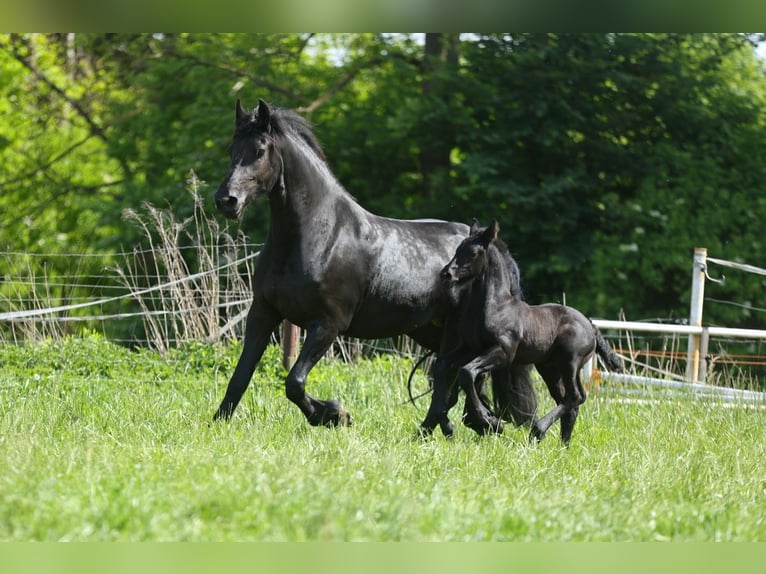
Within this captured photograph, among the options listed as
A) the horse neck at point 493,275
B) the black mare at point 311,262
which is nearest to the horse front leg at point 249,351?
the black mare at point 311,262

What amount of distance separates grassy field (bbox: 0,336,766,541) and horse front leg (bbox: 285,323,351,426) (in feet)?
0.50

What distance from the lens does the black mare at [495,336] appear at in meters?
6.86

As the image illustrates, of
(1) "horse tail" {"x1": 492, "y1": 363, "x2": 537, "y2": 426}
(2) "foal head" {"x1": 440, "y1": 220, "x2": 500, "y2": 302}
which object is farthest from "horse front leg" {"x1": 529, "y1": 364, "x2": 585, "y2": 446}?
(2) "foal head" {"x1": 440, "y1": 220, "x2": 500, "y2": 302}

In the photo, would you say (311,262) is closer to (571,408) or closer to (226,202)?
(226,202)

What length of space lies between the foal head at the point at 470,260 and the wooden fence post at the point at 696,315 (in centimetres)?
432

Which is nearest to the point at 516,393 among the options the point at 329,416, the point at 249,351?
the point at 329,416

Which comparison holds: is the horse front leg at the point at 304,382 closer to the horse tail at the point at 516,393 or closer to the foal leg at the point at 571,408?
the horse tail at the point at 516,393

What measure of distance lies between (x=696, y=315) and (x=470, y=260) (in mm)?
4803

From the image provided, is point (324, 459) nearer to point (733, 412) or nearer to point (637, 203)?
point (733, 412)

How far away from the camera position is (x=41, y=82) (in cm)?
2153

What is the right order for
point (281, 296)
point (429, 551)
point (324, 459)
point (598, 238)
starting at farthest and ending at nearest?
point (598, 238) → point (281, 296) → point (324, 459) → point (429, 551)

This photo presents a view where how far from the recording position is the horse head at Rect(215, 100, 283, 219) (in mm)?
6254

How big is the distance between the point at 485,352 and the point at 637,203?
1028cm

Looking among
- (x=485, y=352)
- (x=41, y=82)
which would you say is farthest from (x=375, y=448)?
(x=41, y=82)
